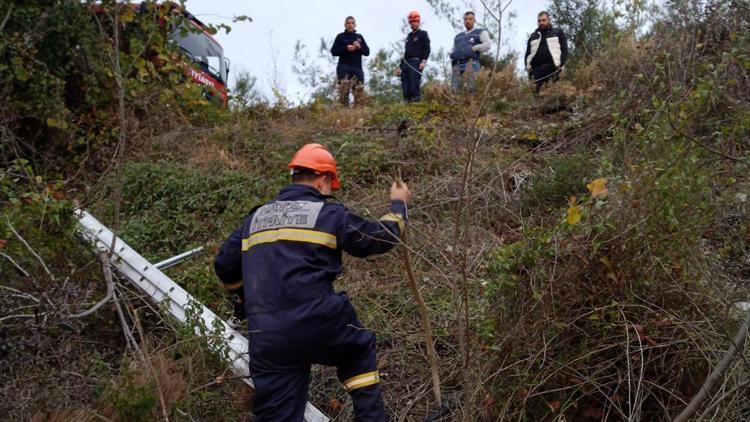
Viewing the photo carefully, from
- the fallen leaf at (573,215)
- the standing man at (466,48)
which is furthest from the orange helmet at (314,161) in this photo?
the standing man at (466,48)

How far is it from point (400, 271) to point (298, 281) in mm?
2160

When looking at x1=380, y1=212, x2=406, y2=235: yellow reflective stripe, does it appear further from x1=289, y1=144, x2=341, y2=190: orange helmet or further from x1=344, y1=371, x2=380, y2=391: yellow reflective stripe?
x1=344, y1=371, x2=380, y2=391: yellow reflective stripe

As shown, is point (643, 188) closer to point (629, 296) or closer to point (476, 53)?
point (629, 296)

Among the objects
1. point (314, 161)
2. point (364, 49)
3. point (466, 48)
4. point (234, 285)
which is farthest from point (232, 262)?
point (364, 49)

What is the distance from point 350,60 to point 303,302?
24.1ft

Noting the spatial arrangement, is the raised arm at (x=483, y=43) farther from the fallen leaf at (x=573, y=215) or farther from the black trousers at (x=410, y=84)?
the fallen leaf at (x=573, y=215)

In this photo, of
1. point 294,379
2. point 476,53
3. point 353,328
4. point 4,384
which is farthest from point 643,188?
point 476,53

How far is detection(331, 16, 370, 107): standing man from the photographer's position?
1038 centimetres

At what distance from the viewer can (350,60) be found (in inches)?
420

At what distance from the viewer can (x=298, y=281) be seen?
375 centimetres

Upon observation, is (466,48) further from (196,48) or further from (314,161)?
(314,161)

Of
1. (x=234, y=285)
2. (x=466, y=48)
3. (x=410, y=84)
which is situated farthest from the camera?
(x=410, y=84)

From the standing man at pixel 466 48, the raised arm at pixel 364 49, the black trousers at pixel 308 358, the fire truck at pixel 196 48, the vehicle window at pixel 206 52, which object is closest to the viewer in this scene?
the black trousers at pixel 308 358

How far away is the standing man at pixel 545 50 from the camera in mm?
9320
